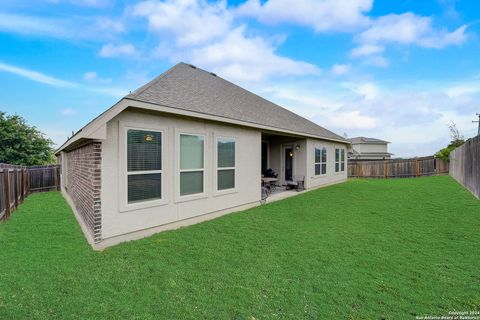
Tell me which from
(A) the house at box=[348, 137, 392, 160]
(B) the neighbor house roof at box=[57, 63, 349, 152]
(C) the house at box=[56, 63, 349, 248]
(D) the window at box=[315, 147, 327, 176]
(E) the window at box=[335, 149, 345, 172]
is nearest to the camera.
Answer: (B) the neighbor house roof at box=[57, 63, 349, 152]

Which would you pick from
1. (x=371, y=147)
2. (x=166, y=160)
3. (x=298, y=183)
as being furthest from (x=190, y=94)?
(x=371, y=147)

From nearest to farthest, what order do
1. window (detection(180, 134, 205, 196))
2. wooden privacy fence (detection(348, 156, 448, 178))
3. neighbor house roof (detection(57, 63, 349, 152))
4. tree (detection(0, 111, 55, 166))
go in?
neighbor house roof (detection(57, 63, 349, 152)) < window (detection(180, 134, 205, 196)) < wooden privacy fence (detection(348, 156, 448, 178)) < tree (detection(0, 111, 55, 166))

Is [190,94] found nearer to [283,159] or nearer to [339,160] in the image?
[283,159]

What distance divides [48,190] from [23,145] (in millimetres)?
10090

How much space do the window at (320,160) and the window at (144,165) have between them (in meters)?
10.1

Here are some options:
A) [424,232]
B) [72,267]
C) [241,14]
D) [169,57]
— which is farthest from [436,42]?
[72,267]

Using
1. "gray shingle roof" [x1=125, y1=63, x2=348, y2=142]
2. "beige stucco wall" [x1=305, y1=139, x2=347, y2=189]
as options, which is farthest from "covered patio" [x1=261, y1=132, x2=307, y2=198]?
"gray shingle roof" [x1=125, y1=63, x2=348, y2=142]

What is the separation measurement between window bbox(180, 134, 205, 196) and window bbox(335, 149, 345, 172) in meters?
12.3

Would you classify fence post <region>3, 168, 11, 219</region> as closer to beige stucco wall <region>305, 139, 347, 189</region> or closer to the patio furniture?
the patio furniture

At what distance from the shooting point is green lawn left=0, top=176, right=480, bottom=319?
2977mm

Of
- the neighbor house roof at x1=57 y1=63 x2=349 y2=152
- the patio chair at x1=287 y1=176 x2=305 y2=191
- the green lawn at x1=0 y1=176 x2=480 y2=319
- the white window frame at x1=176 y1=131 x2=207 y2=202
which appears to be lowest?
the green lawn at x1=0 y1=176 x2=480 y2=319

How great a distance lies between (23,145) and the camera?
21.2 m

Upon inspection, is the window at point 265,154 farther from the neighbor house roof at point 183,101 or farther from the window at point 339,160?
the window at point 339,160

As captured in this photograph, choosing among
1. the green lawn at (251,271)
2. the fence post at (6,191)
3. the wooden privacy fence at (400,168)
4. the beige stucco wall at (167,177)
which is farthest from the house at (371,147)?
the fence post at (6,191)
